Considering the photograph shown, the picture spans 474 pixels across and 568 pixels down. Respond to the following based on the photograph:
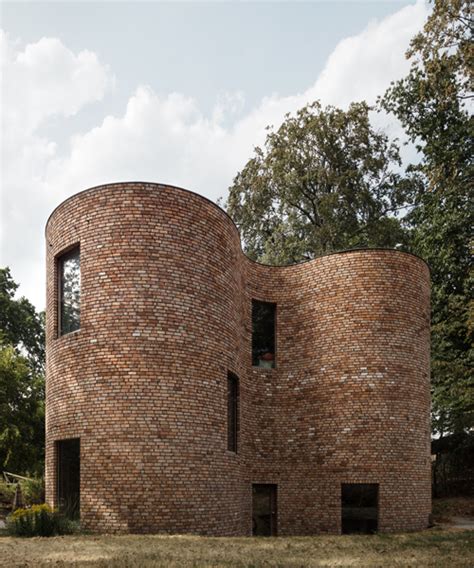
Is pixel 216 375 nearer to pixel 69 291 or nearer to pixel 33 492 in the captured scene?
pixel 69 291

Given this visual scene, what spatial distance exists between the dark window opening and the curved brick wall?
30 centimetres

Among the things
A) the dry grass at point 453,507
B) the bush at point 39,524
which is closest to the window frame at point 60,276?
the bush at point 39,524

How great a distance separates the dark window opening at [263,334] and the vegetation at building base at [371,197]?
23.1ft

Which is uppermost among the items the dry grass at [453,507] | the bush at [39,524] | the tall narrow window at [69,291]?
the tall narrow window at [69,291]

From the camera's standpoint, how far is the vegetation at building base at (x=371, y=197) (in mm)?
22562

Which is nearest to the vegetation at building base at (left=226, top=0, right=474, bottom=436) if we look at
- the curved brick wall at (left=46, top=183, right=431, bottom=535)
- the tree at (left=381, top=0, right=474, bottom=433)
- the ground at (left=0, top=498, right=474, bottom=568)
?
the tree at (left=381, top=0, right=474, bottom=433)

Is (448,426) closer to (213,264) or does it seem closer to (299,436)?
(299,436)

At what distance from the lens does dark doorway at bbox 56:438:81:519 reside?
1241cm

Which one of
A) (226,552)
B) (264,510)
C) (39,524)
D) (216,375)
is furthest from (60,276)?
(264,510)

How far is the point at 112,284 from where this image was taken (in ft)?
41.3

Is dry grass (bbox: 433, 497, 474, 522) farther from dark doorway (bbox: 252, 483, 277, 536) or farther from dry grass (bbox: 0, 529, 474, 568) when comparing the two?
dry grass (bbox: 0, 529, 474, 568)

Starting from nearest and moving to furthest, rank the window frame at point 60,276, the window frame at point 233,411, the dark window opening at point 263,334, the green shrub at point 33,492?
the window frame at point 60,276
the window frame at point 233,411
the green shrub at point 33,492
the dark window opening at point 263,334

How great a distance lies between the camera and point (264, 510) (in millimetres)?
15859

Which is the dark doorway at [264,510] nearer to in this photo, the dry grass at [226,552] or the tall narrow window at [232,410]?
the tall narrow window at [232,410]
